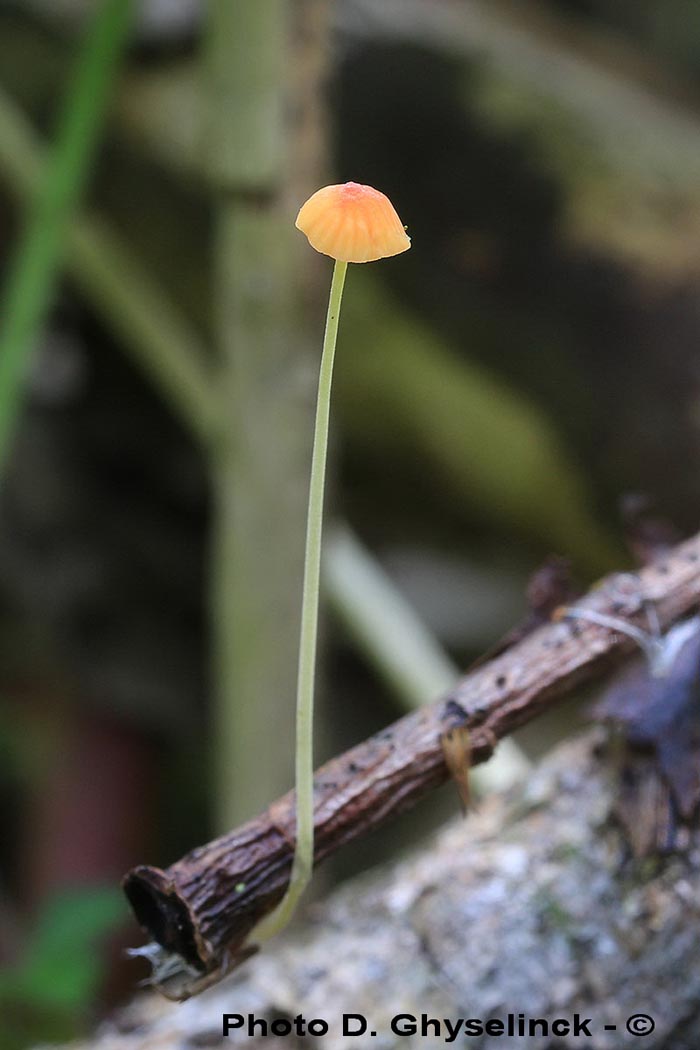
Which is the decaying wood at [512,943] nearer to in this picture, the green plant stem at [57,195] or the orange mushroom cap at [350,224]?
the orange mushroom cap at [350,224]

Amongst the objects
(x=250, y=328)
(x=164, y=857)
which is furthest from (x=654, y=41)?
(x=164, y=857)

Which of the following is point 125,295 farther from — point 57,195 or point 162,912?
point 162,912

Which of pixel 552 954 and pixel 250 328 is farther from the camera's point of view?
pixel 250 328

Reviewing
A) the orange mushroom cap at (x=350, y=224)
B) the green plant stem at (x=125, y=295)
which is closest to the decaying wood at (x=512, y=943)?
the orange mushroom cap at (x=350, y=224)

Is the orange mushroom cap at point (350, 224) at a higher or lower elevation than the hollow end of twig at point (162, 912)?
higher

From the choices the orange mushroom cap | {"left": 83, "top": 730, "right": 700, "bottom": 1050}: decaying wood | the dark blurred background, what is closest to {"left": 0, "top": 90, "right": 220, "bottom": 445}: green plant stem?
the dark blurred background

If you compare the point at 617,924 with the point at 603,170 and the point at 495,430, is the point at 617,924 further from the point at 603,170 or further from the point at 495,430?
the point at 603,170

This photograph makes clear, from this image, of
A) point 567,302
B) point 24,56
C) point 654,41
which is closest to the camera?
point 567,302

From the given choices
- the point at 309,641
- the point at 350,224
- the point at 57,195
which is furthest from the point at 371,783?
the point at 57,195
